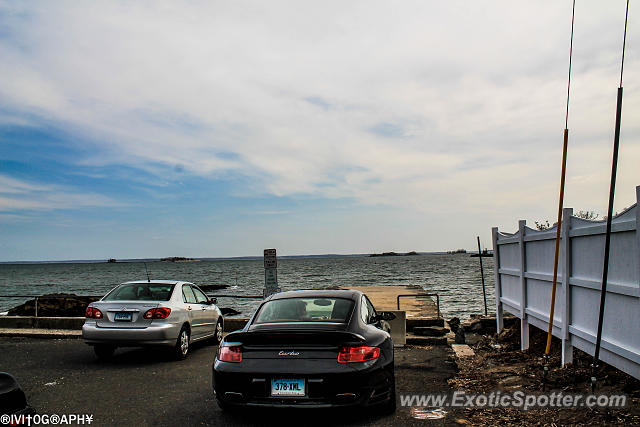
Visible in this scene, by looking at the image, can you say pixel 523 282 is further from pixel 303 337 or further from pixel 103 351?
pixel 103 351

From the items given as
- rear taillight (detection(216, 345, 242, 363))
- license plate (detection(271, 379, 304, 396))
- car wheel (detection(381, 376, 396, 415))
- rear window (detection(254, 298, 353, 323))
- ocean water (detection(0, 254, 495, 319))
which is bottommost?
ocean water (detection(0, 254, 495, 319))

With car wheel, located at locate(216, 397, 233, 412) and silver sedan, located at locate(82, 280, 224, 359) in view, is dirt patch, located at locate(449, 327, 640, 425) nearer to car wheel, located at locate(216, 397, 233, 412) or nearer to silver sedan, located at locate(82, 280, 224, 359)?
car wheel, located at locate(216, 397, 233, 412)

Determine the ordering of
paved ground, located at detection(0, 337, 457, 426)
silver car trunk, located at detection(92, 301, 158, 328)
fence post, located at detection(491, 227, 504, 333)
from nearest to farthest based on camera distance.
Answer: paved ground, located at detection(0, 337, 457, 426) → silver car trunk, located at detection(92, 301, 158, 328) → fence post, located at detection(491, 227, 504, 333)

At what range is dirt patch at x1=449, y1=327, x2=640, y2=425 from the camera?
5586 mm

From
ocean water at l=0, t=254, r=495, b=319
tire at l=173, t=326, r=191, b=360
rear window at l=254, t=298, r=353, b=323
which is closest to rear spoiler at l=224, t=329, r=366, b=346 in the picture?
rear window at l=254, t=298, r=353, b=323

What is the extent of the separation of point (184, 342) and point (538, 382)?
678 centimetres

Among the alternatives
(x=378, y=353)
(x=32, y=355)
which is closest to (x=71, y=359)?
(x=32, y=355)

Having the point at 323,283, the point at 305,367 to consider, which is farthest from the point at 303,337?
the point at 323,283

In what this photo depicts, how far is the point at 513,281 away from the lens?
1114cm

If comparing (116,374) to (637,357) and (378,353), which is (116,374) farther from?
(637,357)

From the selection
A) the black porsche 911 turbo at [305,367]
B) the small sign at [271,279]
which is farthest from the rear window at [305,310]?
the small sign at [271,279]

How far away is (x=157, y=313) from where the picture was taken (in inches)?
414

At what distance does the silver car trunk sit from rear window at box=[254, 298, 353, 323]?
421 cm

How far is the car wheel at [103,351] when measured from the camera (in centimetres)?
1094
